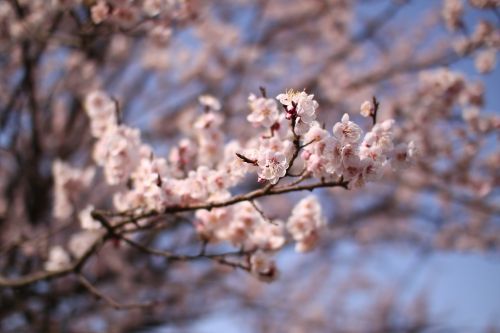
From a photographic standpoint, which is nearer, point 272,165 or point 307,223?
point 272,165

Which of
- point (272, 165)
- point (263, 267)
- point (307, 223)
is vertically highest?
point (307, 223)

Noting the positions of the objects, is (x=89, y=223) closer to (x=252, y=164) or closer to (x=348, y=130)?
(x=252, y=164)

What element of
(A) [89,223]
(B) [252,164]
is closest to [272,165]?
(B) [252,164]


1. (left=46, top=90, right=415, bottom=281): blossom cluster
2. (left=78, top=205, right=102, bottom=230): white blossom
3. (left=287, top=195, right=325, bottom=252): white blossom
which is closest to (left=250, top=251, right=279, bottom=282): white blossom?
(left=46, top=90, right=415, bottom=281): blossom cluster

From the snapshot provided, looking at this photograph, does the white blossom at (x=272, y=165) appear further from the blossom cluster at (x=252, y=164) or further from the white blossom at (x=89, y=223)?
the white blossom at (x=89, y=223)

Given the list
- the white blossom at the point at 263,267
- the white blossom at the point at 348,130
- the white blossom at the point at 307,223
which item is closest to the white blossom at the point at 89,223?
the white blossom at the point at 263,267

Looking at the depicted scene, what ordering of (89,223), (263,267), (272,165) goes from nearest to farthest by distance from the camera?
(272,165) < (263,267) < (89,223)

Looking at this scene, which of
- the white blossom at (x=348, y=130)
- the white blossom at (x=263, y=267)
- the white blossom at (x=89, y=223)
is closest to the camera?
the white blossom at (x=348, y=130)

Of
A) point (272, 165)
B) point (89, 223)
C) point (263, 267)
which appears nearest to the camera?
point (272, 165)

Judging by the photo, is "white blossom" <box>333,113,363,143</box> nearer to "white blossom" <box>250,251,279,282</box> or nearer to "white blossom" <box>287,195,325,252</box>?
"white blossom" <box>287,195,325,252</box>
